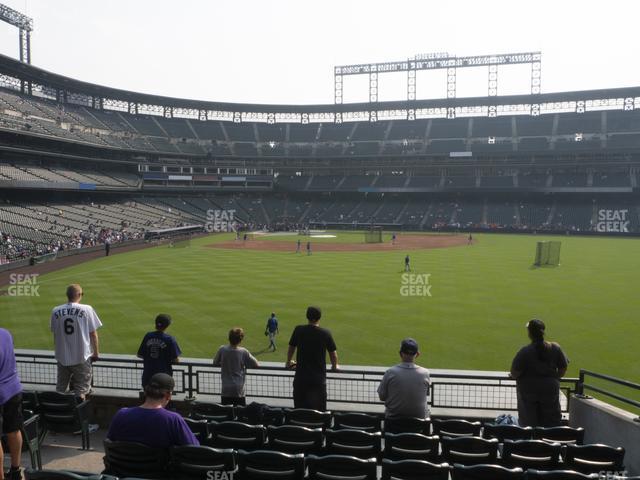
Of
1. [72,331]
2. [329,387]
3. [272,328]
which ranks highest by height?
[72,331]

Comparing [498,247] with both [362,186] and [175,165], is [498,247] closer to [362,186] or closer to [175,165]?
[362,186]

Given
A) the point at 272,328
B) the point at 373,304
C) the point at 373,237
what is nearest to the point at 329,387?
the point at 272,328

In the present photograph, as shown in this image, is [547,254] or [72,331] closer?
[72,331]

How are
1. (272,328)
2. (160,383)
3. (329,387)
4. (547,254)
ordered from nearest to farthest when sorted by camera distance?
(160,383) → (329,387) → (272,328) → (547,254)

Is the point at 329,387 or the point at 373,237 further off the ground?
the point at 373,237

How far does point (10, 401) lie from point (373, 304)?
19.1 m

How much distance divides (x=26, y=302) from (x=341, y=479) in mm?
25794

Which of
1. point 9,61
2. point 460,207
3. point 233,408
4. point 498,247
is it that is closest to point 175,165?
point 9,61

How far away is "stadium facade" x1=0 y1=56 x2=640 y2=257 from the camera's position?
6944cm

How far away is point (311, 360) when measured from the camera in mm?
7801

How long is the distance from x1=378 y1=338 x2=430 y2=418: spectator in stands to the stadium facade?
59.5 m

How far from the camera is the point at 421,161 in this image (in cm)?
9431

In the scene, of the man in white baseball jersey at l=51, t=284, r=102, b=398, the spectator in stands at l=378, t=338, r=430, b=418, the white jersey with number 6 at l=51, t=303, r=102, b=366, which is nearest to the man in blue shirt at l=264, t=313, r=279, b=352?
the man in white baseball jersey at l=51, t=284, r=102, b=398

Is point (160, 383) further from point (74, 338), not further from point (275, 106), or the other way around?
point (275, 106)
